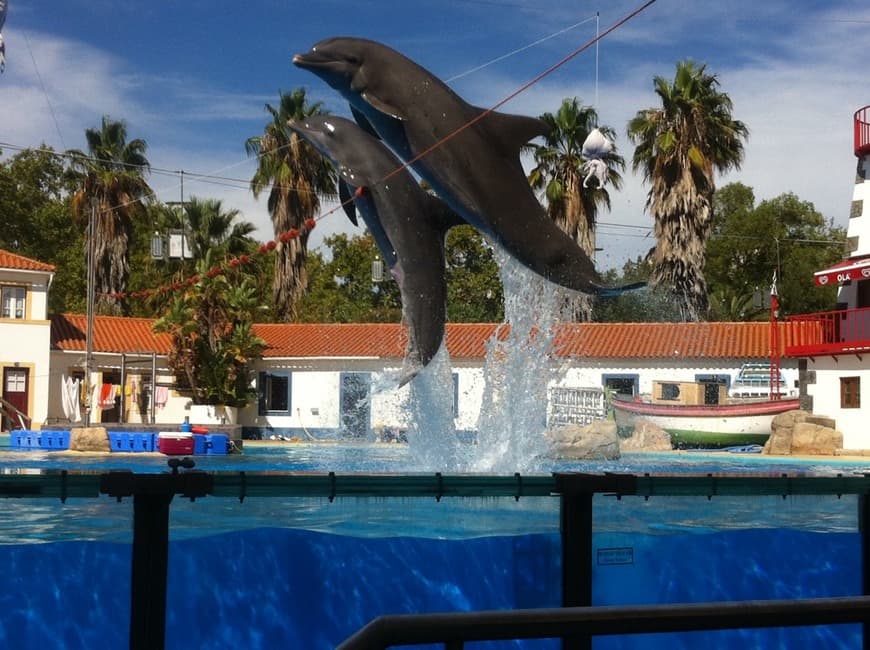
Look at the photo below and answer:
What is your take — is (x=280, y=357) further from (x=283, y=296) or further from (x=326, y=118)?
(x=326, y=118)

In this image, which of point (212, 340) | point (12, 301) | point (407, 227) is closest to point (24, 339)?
point (12, 301)

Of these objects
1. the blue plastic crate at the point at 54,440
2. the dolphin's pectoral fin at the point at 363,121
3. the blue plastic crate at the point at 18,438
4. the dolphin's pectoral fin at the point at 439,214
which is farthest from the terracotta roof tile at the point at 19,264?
the dolphin's pectoral fin at the point at 439,214

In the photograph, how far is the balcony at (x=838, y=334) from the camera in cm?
Answer: 2550

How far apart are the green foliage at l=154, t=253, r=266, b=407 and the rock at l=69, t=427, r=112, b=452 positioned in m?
9.89

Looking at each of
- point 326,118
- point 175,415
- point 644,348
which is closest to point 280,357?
point 175,415

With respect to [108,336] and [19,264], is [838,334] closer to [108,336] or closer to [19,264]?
[108,336]

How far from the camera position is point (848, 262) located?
27.7m

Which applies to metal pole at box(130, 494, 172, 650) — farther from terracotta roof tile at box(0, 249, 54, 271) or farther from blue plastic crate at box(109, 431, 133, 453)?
terracotta roof tile at box(0, 249, 54, 271)

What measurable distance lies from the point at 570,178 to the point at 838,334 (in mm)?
9593

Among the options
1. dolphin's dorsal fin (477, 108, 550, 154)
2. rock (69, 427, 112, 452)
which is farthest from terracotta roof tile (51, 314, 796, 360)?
dolphin's dorsal fin (477, 108, 550, 154)

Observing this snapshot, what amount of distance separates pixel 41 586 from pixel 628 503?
2560 mm

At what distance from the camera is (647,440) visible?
25438 millimetres

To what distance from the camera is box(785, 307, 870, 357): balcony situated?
1004 inches

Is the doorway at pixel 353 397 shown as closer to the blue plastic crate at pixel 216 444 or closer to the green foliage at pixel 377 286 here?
the green foliage at pixel 377 286
